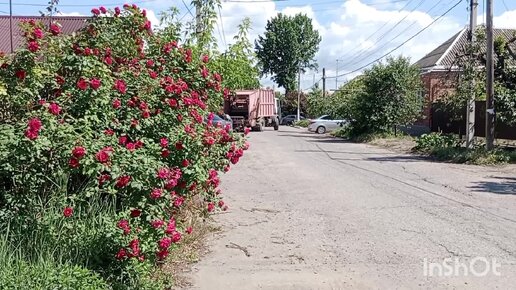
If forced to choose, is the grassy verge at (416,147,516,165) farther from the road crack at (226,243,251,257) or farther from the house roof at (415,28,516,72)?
the house roof at (415,28,516,72)

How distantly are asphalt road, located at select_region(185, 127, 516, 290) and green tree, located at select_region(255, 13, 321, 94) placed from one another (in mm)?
71385

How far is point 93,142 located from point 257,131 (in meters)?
38.9

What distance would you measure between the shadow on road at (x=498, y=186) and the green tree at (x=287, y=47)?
71.1m

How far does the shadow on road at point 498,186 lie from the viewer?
38.7ft

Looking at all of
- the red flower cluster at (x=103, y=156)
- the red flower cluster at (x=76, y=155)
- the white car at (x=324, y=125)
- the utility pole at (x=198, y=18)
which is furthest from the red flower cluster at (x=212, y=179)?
the white car at (x=324, y=125)

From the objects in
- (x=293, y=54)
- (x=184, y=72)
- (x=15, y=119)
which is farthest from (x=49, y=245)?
(x=293, y=54)

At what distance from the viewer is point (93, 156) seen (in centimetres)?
450

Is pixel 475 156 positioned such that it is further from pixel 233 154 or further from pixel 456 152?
pixel 233 154

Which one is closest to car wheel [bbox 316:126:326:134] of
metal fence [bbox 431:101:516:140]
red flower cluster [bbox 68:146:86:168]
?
metal fence [bbox 431:101:516:140]

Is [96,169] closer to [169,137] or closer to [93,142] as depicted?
[93,142]

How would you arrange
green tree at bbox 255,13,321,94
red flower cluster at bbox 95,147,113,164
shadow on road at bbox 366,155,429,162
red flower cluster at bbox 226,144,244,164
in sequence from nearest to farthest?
red flower cluster at bbox 95,147,113,164
red flower cluster at bbox 226,144,244,164
shadow on road at bbox 366,155,429,162
green tree at bbox 255,13,321,94

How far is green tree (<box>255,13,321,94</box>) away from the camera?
84.1 m

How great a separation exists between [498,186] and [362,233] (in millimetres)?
6210

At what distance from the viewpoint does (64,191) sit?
15.8 ft
